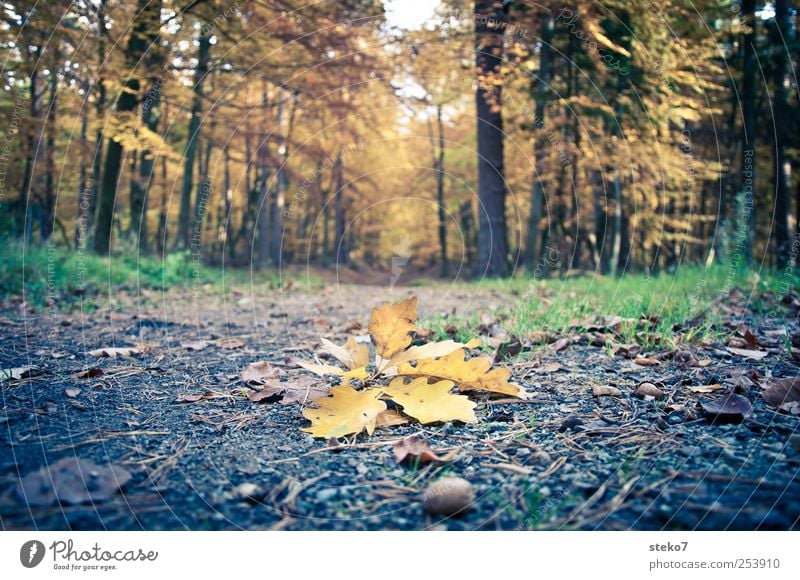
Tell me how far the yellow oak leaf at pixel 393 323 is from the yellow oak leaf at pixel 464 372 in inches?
3.1

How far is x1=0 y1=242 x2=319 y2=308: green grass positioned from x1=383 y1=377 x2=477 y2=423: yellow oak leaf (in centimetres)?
304

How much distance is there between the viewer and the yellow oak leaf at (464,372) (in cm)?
145

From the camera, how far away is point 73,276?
532 cm

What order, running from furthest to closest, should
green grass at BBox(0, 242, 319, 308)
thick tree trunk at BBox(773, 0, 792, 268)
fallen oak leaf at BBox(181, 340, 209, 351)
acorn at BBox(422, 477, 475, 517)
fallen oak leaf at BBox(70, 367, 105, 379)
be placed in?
thick tree trunk at BBox(773, 0, 792, 268) < green grass at BBox(0, 242, 319, 308) < fallen oak leaf at BBox(181, 340, 209, 351) < fallen oak leaf at BBox(70, 367, 105, 379) < acorn at BBox(422, 477, 475, 517)

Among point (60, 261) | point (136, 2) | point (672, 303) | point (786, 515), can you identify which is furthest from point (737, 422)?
point (136, 2)

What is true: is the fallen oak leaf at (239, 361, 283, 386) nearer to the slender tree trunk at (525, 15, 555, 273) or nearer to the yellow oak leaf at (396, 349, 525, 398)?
the yellow oak leaf at (396, 349, 525, 398)

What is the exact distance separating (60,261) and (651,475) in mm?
6005

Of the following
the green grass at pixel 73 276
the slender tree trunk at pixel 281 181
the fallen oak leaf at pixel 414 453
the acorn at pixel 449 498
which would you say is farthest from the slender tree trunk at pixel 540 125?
the acorn at pixel 449 498

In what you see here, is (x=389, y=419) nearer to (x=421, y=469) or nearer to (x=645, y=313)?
(x=421, y=469)

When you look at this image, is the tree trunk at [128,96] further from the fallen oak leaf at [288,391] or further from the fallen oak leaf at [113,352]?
the fallen oak leaf at [288,391]

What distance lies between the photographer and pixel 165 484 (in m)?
1.01

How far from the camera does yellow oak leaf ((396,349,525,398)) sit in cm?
145
